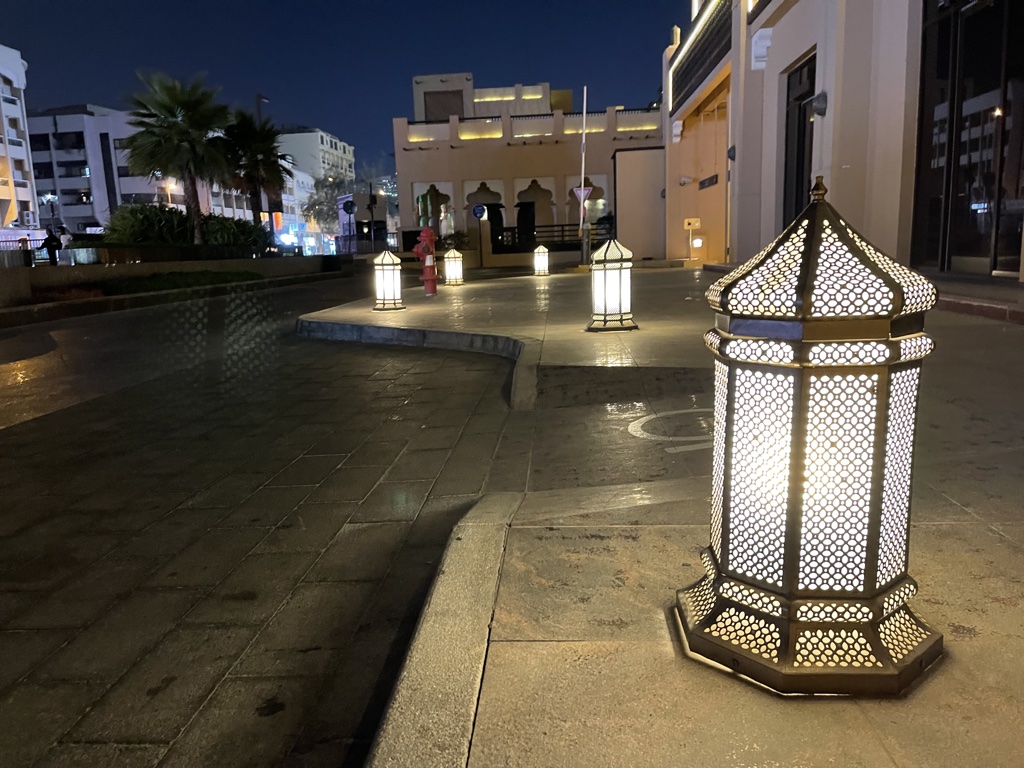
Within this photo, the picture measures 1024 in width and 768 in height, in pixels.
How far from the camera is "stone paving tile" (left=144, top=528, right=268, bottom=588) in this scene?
11.7 ft

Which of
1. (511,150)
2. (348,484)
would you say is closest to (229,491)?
(348,484)

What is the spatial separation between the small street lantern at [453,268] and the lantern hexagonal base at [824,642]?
20.0 m

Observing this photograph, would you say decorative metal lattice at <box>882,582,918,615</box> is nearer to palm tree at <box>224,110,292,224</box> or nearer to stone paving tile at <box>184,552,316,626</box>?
stone paving tile at <box>184,552,316,626</box>

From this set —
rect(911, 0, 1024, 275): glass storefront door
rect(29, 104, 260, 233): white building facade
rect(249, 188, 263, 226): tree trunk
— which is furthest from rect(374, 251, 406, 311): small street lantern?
rect(29, 104, 260, 233): white building facade

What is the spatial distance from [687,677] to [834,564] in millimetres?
542

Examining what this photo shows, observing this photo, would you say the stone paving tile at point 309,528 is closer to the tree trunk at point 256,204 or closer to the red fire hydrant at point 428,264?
the red fire hydrant at point 428,264

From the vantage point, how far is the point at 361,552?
3842 mm

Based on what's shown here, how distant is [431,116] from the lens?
2544 inches

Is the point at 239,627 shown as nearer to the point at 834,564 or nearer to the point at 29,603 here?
the point at 29,603

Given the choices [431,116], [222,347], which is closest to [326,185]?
[431,116]

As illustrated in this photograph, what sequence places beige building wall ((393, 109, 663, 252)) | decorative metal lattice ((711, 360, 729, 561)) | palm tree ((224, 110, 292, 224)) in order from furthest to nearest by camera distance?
beige building wall ((393, 109, 663, 252)) < palm tree ((224, 110, 292, 224)) < decorative metal lattice ((711, 360, 729, 561))

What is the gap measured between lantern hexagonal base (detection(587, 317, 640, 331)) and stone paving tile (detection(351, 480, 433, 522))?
17.0 ft

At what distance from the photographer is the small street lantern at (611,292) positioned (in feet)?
30.5

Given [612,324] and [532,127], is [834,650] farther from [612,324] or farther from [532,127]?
[532,127]
